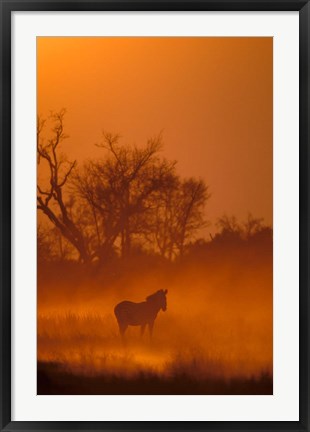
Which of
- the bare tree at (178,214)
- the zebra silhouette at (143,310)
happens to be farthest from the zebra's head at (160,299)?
the bare tree at (178,214)

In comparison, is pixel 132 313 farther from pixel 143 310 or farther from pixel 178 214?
pixel 178 214

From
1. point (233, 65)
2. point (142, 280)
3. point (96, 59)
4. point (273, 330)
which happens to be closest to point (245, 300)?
point (273, 330)

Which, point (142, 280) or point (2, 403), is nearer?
point (2, 403)

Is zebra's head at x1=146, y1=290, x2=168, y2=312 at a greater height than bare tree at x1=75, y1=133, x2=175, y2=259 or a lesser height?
lesser

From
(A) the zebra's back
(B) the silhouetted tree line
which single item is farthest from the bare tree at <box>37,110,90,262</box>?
(A) the zebra's back

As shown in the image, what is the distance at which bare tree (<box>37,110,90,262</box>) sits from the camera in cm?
338

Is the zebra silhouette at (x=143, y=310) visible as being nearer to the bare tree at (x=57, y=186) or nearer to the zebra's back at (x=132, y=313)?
the zebra's back at (x=132, y=313)

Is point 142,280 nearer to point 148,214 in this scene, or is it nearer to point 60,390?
point 148,214

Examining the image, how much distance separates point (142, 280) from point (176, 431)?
725 millimetres

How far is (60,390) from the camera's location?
3326 millimetres

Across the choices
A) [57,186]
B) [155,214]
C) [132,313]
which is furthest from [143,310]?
[57,186]

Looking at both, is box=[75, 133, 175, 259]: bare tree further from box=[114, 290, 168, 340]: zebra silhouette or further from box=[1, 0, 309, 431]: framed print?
box=[114, 290, 168, 340]: zebra silhouette

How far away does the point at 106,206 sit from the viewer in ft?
11.2

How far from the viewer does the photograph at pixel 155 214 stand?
3.35 m
